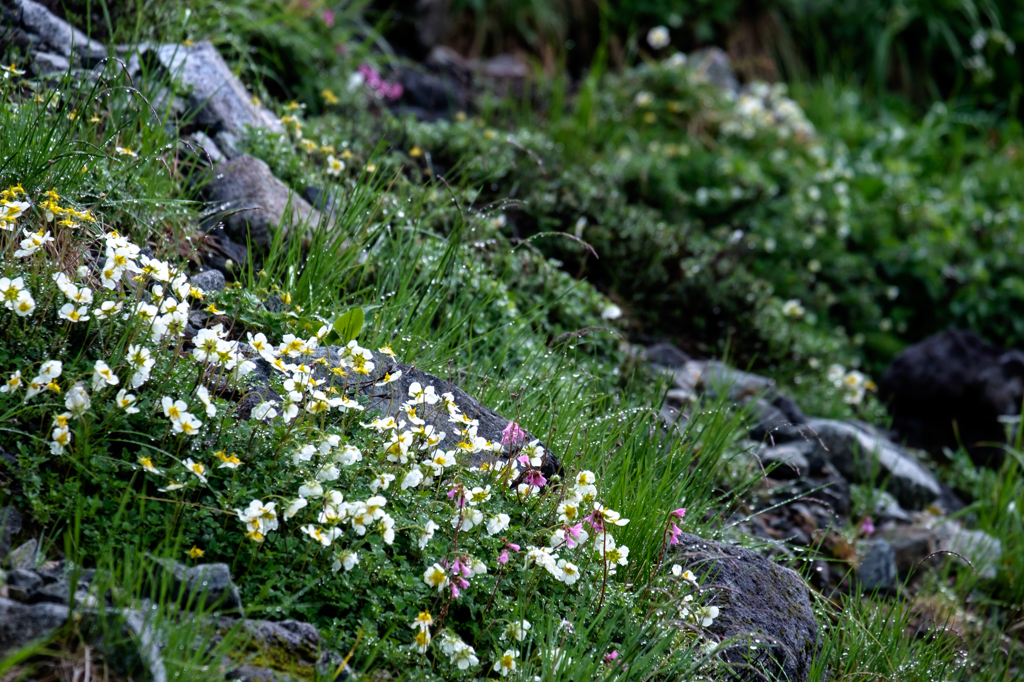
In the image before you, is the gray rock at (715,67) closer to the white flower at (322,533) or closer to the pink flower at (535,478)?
the pink flower at (535,478)

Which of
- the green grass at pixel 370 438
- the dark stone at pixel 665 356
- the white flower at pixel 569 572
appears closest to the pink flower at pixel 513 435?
the green grass at pixel 370 438

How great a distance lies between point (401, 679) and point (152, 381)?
0.99m

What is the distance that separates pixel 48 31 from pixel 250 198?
1.49m

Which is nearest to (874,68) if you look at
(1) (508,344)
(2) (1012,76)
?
(2) (1012,76)

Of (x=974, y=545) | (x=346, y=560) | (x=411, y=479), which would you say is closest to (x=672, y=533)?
(x=411, y=479)

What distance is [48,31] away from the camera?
413 centimetres

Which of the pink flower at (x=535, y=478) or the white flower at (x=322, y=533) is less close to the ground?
the white flower at (x=322, y=533)

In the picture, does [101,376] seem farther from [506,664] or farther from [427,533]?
[506,664]

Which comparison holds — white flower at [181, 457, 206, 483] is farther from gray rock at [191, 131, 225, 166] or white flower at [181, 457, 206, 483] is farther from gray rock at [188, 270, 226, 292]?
gray rock at [191, 131, 225, 166]

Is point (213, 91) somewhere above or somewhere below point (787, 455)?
above

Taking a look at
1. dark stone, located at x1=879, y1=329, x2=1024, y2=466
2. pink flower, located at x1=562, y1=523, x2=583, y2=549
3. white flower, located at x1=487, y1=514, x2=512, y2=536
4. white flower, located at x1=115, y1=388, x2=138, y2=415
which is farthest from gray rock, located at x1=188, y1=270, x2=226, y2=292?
dark stone, located at x1=879, y1=329, x2=1024, y2=466

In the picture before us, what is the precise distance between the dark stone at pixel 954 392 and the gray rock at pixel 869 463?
62cm

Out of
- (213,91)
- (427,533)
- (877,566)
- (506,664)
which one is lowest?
(877,566)

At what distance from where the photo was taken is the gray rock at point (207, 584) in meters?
1.91
